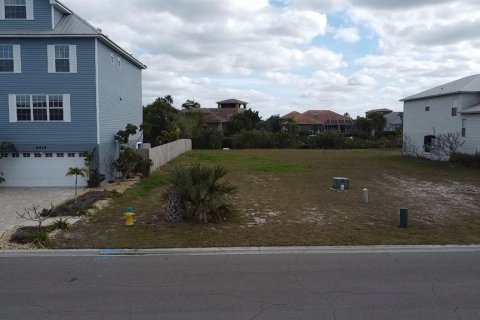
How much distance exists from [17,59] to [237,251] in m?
17.4

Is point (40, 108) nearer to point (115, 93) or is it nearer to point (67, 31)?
point (67, 31)

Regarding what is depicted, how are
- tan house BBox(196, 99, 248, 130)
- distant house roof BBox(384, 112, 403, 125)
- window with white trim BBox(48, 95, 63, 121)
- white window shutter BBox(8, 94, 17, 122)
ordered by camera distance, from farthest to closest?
distant house roof BBox(384, 112, 403, 125)
tan house BBox(196, 99, 248, 130)
window with white trim BBox(48, 95, 63, 121)
white window shutter BBox(8, 94, 17, 122)

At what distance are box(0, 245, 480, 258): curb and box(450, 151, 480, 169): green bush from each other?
72.0 ft

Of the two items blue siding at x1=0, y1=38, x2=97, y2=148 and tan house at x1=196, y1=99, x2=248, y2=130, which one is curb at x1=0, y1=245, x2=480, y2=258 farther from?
tan house at x1=196, y1=99, x2=248, y2=130

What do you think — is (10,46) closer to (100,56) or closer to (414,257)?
(100,56)

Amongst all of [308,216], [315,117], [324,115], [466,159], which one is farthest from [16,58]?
[324,115]

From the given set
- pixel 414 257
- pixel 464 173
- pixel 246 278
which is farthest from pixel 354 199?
pixel 464 173

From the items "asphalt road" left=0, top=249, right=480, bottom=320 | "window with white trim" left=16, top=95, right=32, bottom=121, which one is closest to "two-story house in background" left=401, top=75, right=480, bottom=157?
"asphalt road" left=0, top=249, right=480, bottom=320

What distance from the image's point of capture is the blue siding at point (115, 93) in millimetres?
23234

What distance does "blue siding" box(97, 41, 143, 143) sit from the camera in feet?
76.2

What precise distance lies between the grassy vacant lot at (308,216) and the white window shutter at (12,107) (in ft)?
23.8

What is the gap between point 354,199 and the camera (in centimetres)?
1797

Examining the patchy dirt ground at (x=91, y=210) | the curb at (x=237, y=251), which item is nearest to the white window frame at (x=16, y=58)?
the patchy dirt ground at (x=91, y=210)

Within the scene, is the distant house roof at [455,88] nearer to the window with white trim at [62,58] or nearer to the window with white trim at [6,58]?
the window with white trim at [62,58]
